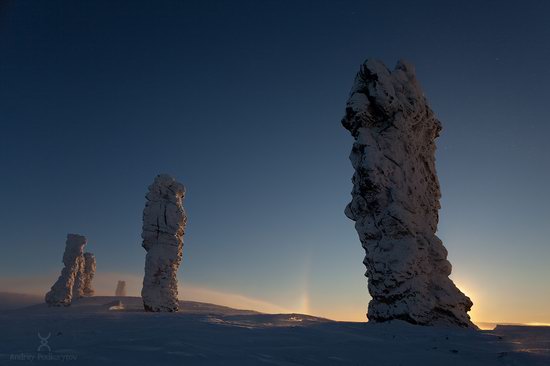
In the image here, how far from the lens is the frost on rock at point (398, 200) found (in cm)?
1005

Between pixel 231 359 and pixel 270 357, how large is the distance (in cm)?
51

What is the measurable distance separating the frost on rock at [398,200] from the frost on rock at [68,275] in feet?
94.5

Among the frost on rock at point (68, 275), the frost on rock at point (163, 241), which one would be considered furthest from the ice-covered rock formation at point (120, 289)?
the frost on rock at point (163, 241)

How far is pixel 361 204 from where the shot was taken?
1177 cm

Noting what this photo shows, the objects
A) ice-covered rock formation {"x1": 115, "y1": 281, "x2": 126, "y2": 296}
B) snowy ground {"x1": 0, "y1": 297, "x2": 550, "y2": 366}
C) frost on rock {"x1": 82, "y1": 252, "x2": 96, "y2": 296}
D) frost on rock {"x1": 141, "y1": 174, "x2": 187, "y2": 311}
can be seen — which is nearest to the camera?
snowy ground {"x1": 0, "y1": 297, "x2": 550, "y2": 366}

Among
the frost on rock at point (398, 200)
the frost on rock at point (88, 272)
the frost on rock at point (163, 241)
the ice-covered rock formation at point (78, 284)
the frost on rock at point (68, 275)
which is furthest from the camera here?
the frost on rock at point (88, 272)

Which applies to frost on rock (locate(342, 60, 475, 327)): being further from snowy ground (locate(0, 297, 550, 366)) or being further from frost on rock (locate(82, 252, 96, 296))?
frost on rock (locate(82, 252, 96, 296))

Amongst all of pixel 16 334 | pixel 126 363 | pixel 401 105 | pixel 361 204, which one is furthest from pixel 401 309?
pixel 16 334

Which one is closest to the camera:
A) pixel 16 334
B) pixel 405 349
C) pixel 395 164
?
pixel 405 349

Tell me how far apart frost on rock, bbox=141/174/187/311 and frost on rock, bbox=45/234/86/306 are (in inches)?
588

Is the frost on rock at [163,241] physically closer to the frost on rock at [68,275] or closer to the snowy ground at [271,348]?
the snowy ground at [271,348]

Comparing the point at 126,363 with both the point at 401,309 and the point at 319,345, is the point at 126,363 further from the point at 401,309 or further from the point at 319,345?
the point at 401,309

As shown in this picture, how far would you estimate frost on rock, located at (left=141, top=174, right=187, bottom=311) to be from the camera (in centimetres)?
1998

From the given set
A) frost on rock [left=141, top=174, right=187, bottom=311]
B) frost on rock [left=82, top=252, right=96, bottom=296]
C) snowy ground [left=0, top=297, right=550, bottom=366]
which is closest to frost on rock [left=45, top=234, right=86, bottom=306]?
frost on rock [left=82, top=252, right=96, bottom=296]
